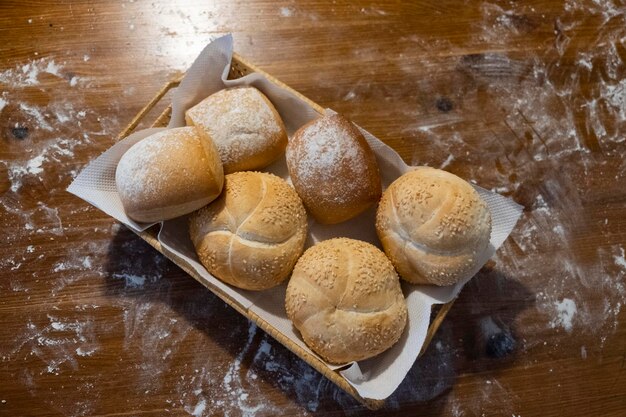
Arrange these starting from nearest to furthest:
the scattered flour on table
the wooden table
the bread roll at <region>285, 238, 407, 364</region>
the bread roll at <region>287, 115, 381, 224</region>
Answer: the bread roll at <region>285, 238, 407, 364</region> → the bread roll at <region>287, 115, 381, 224</region> → the wooden table → the scattered flour on table

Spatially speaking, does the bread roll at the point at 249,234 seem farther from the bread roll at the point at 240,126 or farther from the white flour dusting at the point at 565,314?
the white flour dusting at the point at 565,314

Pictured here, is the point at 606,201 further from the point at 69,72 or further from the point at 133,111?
the point at 69,72

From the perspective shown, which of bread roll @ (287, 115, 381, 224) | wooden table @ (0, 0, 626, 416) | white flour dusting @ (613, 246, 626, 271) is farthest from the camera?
white flour dusting @ (613, 246, 626, 271)

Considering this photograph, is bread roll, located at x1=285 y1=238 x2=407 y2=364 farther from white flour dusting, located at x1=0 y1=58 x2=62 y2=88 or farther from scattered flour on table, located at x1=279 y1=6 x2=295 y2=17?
white flour dusting, located at x1=0 y1=58 x2=62 y2=88

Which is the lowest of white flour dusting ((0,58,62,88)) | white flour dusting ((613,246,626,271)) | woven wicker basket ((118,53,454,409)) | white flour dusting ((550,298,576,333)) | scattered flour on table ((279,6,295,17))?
white flour dusting ((550,298,576,333))

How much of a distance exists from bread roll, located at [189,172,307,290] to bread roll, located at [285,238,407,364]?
74mm

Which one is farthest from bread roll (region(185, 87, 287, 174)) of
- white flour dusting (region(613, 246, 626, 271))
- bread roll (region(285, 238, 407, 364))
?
white flour dusting (region(613, 246, 626, 271))

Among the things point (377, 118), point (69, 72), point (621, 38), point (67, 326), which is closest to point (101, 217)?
point (67, 326)

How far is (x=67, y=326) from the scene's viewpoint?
1.52 meters

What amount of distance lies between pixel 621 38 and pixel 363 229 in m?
1.21

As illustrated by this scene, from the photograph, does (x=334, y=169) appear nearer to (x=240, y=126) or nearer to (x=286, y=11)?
(x=240, y=126)

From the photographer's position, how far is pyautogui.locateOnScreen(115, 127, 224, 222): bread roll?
1310mm

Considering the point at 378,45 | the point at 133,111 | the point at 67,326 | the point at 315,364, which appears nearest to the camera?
the point at 315,364

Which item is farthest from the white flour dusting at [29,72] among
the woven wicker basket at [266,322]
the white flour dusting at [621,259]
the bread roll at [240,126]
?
the white flour dusting at [621,259]
